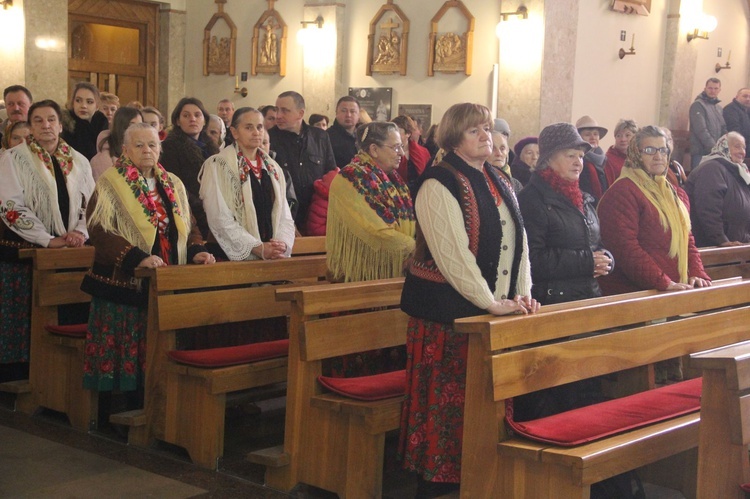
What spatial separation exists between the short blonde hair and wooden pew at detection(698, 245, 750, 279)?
325 cm

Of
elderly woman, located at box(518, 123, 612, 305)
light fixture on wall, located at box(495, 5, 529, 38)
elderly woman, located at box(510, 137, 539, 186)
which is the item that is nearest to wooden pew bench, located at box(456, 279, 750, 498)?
elderly woman, located at box(518, 123, 612, 305)

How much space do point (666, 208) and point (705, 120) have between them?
7.51 metres

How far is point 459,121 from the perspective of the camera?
3881 millimetres

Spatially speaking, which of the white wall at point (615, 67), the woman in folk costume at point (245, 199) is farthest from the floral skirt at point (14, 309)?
the white wall at point (615, 67)

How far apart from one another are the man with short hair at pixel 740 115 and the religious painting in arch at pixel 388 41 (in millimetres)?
4225

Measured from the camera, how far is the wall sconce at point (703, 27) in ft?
41.1

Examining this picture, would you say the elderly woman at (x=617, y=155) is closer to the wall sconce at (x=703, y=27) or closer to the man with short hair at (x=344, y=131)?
the man with short hair at (x=344, y=131)

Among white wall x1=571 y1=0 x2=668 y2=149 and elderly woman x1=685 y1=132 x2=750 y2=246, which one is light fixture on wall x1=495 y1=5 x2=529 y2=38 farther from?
elderly woman x1=685 y1=132 x2=750 y2=246

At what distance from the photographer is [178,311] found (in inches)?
187

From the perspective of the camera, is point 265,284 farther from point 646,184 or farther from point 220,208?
point 646,184

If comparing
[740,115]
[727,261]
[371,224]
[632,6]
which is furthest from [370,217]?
[740,115]

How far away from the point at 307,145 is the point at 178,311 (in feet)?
7.86

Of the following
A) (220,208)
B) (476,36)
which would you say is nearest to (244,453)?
(220,208)

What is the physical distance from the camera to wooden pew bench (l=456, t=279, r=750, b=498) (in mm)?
3340
